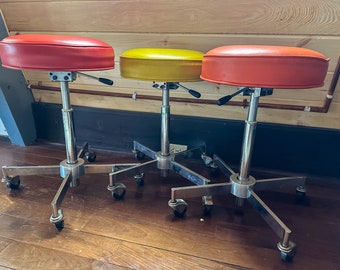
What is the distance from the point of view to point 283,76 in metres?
0.74

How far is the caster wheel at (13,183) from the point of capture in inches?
49.1

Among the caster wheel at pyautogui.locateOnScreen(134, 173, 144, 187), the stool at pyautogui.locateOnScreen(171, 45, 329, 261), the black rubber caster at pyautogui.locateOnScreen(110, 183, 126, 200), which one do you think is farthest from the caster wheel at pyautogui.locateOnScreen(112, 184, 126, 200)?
the stool at pyautogui.locateOnScreen(171, 45, 329, 261)

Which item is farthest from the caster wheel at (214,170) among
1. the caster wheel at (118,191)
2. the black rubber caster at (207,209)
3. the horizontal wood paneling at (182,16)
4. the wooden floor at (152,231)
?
the horizontal wood paneling at (182,16)

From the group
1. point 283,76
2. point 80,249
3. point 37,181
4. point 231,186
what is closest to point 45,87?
point 37,181

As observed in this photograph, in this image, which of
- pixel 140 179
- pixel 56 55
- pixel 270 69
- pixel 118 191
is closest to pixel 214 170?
pixel 140 179

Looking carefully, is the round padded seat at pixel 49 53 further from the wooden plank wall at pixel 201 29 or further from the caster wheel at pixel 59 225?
the caster wheel at pixel 59 225

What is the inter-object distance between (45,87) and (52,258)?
114 cm

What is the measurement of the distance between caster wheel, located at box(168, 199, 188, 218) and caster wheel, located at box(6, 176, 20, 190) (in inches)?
29.6

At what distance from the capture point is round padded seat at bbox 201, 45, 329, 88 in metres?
0.73

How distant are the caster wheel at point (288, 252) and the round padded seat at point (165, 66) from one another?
26.1 inches

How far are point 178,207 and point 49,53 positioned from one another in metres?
0.73

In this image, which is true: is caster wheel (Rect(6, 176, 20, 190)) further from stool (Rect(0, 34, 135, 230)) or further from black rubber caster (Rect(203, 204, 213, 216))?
black rubber caster (Rect(203, 204, 213, 216))

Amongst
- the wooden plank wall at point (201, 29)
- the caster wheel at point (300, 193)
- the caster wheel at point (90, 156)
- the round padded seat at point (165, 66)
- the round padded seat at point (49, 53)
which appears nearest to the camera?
the round padded seat at point (49, 53)

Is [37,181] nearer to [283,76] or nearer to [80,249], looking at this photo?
[80,249]
